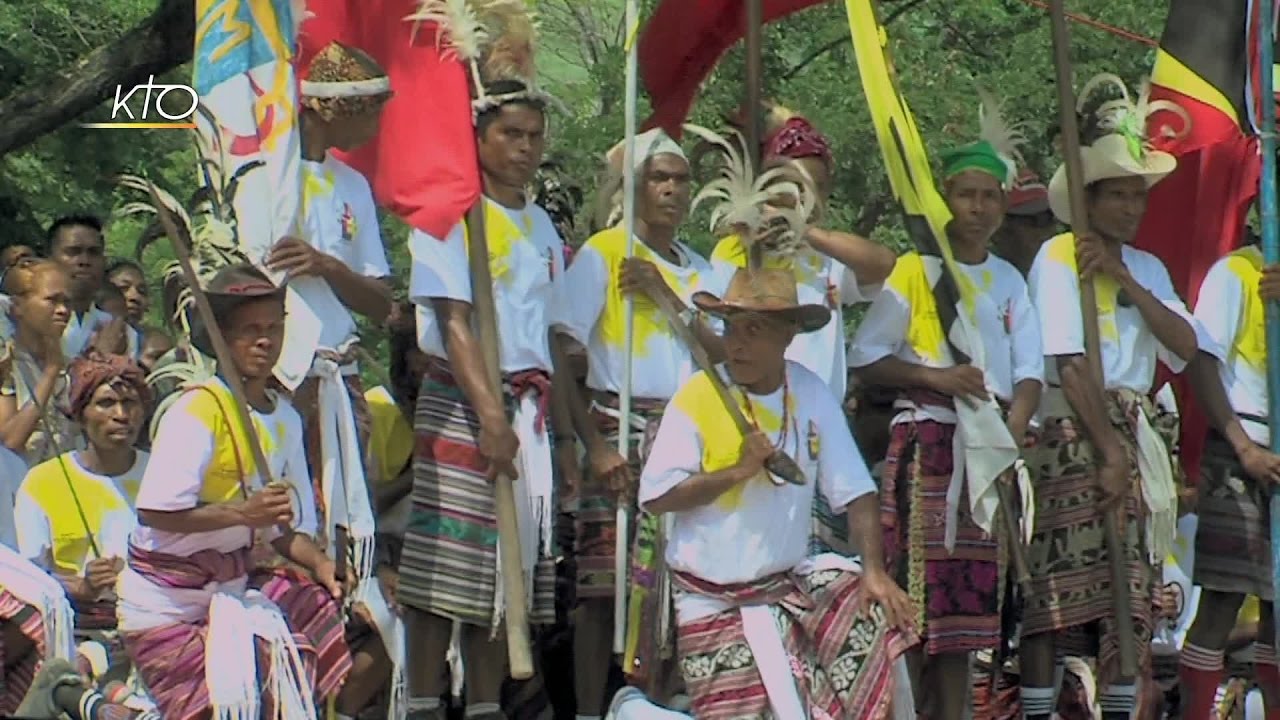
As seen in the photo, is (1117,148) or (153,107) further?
(153,107)

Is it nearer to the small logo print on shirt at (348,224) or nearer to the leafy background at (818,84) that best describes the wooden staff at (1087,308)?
the small logo print on shirt at (348,224)

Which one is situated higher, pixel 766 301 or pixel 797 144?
pixel 797 144

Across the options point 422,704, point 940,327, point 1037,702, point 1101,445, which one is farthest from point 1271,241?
point 422,704

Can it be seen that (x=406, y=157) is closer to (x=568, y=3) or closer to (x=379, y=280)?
(x=379, y=280)

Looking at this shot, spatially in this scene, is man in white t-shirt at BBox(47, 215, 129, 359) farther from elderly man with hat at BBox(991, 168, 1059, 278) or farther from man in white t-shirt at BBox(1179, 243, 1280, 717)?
man in white t-shirt at BBox(1179, 243, 1280, 717)

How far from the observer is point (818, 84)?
14789 mm

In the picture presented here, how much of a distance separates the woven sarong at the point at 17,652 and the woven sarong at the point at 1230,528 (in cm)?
371

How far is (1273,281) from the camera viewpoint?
8695 mm

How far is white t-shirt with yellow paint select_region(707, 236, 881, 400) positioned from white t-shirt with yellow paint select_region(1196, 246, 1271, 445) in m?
1.17

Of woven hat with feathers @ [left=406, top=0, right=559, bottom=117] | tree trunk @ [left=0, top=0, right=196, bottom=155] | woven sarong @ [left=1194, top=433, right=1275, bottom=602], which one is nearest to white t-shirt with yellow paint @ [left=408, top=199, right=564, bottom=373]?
woven hat with feathers @ [left=406, top=0, right=559, bottom=117]

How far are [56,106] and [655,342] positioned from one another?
3.79 metres

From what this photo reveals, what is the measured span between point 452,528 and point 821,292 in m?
1.44

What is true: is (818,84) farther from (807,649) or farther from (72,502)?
(807,649)

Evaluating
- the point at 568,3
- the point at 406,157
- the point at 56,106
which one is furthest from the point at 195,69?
the point at 568,3
